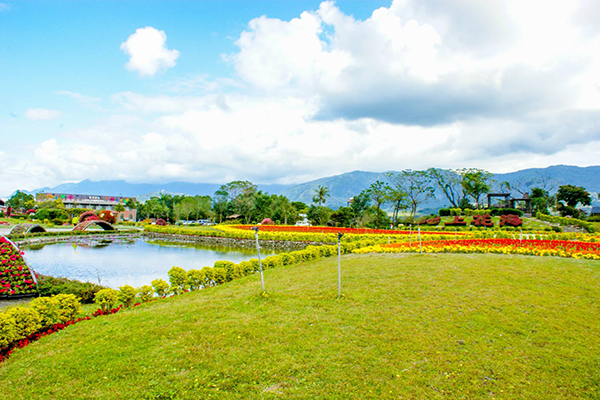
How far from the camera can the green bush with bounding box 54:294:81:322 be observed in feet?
21.8

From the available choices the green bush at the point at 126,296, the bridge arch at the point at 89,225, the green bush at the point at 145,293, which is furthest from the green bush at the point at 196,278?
the bridge arch at the point at 89,225

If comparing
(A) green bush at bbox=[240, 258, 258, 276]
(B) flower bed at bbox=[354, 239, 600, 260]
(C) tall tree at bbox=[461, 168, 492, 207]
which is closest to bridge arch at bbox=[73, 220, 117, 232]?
(A) green bush at bbox=[240, 258, 258, 276]

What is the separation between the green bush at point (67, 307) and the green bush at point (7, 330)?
942 millimetres

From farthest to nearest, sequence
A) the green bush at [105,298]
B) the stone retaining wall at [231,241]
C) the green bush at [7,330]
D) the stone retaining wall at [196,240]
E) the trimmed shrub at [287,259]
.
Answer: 1. the stone retaining wall at [231,241]
2. the stone retaining wall at [196,240]
3. the trimmed shrub at [287,259]
4. the green bush at [105,298]
5. the green bush at [7,330]

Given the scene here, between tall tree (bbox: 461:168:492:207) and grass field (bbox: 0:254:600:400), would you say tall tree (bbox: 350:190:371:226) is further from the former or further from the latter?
grass field (bbox: 0:254:600:400)

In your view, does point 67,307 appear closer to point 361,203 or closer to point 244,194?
point 361,203

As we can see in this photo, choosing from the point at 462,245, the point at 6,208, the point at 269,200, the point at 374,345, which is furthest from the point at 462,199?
the point at 6,208

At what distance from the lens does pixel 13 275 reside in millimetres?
9648

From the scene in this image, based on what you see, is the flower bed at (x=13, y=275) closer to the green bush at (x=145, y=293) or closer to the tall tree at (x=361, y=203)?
the green bush at (x=145, y=293)

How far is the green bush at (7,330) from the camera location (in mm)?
5543

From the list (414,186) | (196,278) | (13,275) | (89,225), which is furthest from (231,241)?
(414,186)

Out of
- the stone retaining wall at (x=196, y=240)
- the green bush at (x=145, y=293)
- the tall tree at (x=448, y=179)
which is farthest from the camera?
the tall tree at (x=448, y=179)

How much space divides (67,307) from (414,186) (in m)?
49.7

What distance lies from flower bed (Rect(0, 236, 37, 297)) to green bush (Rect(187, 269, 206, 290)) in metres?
4.62
